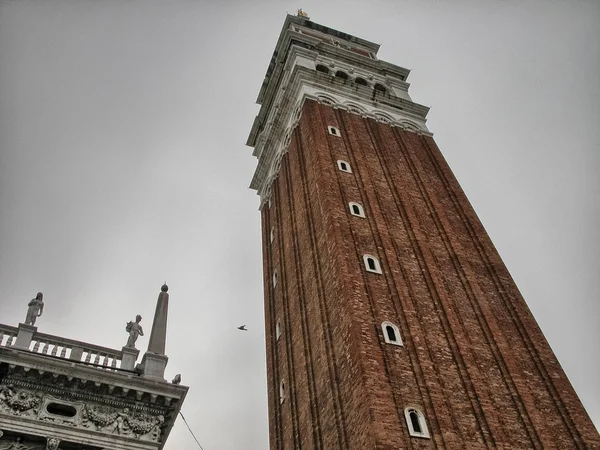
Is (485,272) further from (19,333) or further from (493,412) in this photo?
(19,333)

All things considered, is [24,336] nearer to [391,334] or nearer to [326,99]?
[391,334]

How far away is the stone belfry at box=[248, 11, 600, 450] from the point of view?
736 inches

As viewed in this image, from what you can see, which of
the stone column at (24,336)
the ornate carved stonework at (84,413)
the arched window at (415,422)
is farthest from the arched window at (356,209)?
the stone column at (24,336)

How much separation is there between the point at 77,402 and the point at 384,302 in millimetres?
11098

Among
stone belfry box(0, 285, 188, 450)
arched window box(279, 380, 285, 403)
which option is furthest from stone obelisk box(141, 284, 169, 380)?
arched window box(279, 380, 285, 403)

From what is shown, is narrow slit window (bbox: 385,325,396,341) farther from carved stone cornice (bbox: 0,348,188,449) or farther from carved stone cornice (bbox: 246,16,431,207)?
carved stone cornice (bbox: 246,16,431,207)

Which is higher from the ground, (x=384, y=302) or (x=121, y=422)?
(x=384, y=302)

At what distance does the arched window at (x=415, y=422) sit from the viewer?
57.0 ft

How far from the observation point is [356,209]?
26.0 meters

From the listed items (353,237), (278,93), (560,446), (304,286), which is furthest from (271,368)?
(278,93)

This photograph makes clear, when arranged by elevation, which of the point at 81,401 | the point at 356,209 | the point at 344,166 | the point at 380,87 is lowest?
the point at 81,401

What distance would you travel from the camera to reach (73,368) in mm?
13758


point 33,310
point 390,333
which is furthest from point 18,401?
point 390,333

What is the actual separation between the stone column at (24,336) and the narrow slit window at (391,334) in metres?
10.4
